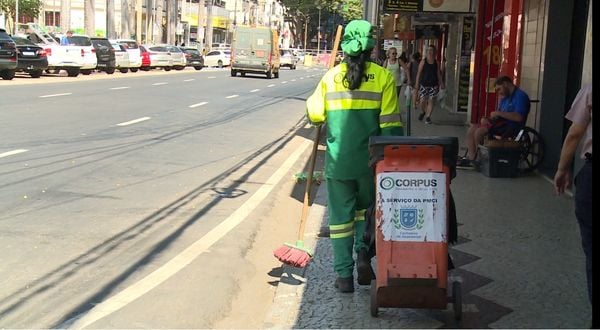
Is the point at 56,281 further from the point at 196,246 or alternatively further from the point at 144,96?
the point at 144,96

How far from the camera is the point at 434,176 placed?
429cm

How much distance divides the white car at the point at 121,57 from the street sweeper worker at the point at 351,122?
3456 centimetres

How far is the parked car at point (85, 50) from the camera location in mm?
31431

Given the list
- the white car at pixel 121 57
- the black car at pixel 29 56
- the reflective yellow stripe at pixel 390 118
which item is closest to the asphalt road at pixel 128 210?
the reflective yellow stripe at pixel 390 118

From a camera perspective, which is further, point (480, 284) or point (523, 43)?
point (523, 43)

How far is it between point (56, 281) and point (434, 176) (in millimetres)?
2940

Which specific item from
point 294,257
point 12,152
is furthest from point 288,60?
point 294,257

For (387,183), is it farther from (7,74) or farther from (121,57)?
(121,57)

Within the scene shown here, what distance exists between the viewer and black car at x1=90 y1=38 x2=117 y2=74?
Answer: 34.7 metres

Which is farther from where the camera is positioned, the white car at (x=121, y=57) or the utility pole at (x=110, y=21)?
the utility pole at (x=110, y=21)

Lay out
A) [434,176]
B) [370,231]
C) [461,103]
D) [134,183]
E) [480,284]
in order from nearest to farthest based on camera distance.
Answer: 1. [434,176]
2. [370,231]
3. [480,284]
4. [134,183]
5. [461,103]

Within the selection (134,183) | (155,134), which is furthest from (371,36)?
(155,134)

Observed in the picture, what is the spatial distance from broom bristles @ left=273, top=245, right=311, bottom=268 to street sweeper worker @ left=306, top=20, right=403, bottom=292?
439 millimetres

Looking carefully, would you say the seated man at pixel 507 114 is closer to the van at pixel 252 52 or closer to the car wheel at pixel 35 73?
the car wheel at pixel 35 73
